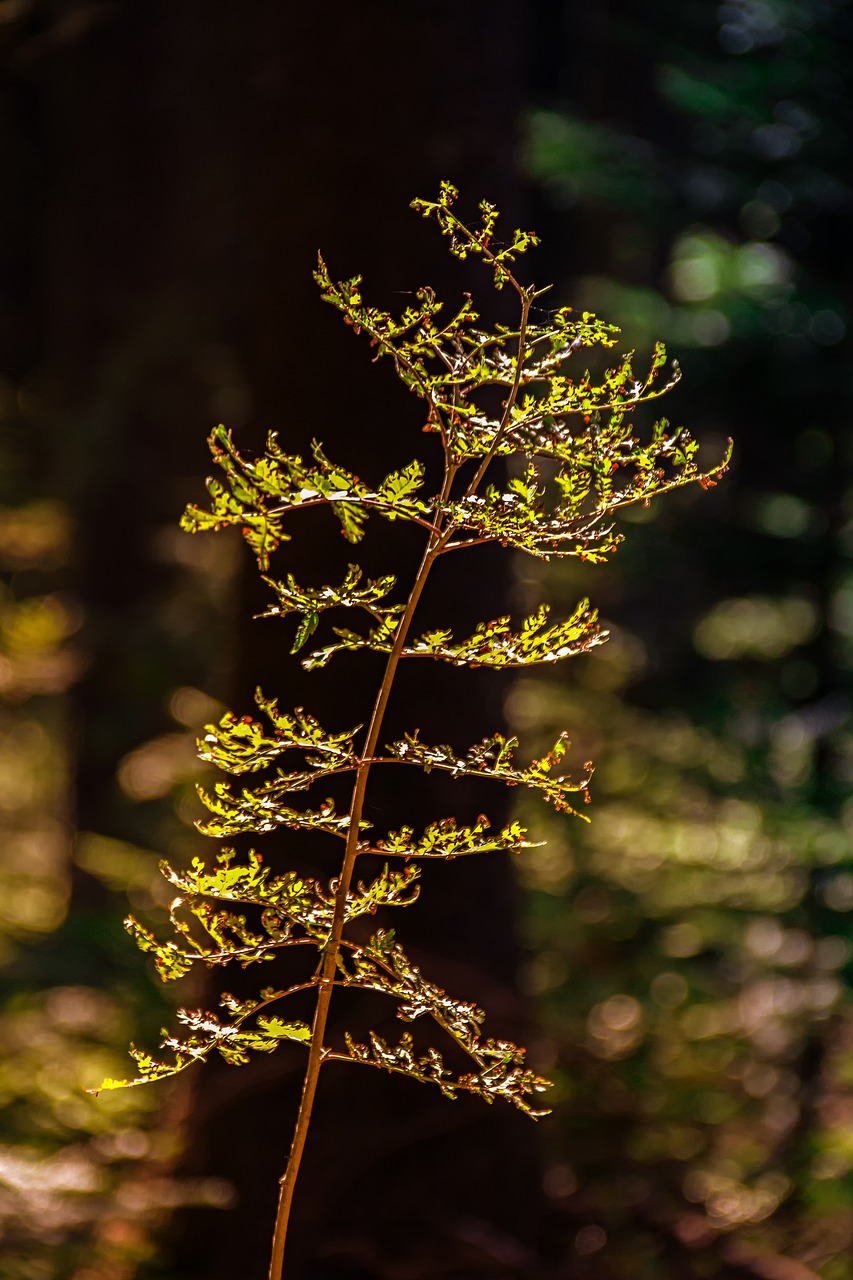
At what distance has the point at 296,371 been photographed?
262 centimetres

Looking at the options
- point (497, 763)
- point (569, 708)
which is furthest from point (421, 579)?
point (569, 708)

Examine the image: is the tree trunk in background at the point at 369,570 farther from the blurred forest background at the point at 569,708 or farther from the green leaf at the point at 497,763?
the green leaf at the point at 497,763

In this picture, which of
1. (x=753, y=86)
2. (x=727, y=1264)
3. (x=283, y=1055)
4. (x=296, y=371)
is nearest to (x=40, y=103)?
(x=753, y=86)

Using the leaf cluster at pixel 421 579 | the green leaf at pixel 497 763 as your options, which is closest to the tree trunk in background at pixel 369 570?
the leaf cluster at pixel 421 579

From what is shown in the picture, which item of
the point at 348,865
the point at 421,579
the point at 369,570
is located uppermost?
the point at 421,579

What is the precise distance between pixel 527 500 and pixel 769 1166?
334 cm

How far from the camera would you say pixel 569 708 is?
194 inches

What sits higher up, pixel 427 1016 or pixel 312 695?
pixel 312 695

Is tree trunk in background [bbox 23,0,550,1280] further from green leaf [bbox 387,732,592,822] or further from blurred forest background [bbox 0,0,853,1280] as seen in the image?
green leaf [bbox 387,732,592,822]

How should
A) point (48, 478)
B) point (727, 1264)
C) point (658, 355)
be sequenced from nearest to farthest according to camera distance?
point (658, 355)
point (727, 1264)
point (48, 478)

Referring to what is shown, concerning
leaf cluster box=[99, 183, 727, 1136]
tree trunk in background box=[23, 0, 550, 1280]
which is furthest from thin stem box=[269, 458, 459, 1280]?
tree trunk in background box=[23, 0, 550, 1280]

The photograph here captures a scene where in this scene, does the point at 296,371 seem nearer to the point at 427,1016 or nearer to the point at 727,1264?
the point at 427,1016

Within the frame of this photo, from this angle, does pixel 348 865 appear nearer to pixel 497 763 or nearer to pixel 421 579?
pixel 497 763

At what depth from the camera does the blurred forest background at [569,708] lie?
8.88 feet
